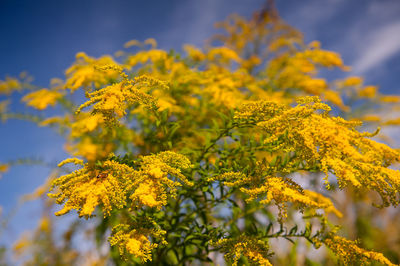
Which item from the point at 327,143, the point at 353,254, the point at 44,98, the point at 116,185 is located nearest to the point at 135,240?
the point at 116,185

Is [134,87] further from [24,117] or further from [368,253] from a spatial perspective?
[24,117]

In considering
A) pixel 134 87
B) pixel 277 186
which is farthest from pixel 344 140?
pixel 134 87

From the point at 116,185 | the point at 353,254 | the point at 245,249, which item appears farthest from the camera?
the point at 353,254

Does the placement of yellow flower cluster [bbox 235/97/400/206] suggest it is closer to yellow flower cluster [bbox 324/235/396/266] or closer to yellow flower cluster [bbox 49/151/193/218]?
yellow flower cluster [bbox 324/235/396/266]

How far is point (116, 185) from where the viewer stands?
1578 millimetres

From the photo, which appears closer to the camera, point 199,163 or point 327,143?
point 327,143

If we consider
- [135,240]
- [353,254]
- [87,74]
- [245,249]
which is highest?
[87,74]

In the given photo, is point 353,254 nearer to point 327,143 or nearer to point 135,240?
point 327,143

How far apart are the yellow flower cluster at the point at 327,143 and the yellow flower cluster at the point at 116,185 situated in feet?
2.16

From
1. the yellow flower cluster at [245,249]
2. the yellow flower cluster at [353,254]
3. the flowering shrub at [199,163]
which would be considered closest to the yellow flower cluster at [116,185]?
the flowering shrub at [199,163]

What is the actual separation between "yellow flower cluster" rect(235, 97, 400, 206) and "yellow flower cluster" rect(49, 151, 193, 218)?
66cm

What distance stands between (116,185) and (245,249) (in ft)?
3.25

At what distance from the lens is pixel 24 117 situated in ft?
11.1

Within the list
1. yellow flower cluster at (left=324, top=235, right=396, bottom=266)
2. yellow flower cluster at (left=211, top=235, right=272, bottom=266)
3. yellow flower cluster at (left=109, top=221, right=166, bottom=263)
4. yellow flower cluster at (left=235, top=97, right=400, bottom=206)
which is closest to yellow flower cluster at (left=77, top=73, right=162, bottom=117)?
yellow flower cluster at (left=235, top=97, right=400, bottom=206)
